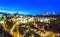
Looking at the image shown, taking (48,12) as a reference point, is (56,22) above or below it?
below

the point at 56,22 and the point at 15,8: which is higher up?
the point at 15,8

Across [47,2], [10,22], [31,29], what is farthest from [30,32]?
[47,2]

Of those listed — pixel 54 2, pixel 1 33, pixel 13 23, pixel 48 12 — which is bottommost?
pixel 1 33

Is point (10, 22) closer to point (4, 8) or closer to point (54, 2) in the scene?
point (4, 8)

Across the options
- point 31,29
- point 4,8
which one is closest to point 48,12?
point 31,29

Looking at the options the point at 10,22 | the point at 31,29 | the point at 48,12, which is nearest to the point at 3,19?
the point at 10,22

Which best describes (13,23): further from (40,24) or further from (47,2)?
(47,2)

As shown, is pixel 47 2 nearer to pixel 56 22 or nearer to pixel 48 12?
pixel 48 12

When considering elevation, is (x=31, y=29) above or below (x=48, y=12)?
below
